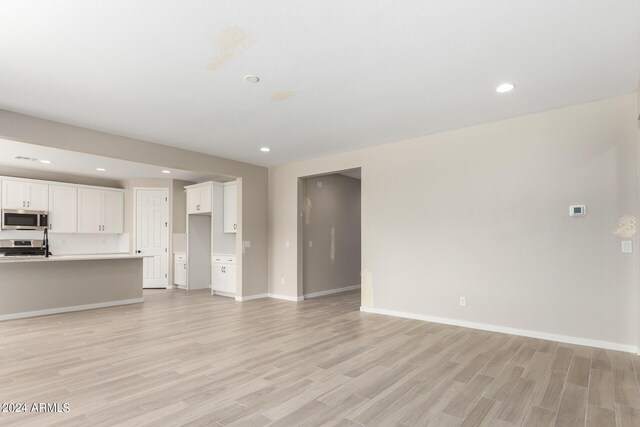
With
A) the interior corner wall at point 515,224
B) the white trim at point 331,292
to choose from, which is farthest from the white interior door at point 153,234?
the interior corner wall at point 515,224

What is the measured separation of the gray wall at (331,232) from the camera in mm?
7078

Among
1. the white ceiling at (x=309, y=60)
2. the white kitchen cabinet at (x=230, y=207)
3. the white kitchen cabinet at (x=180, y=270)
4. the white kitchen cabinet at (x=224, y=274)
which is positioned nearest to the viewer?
the white ceiling at (x=309, y=60)

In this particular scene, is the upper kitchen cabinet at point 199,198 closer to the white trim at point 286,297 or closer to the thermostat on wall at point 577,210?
the white trim at point 286,297

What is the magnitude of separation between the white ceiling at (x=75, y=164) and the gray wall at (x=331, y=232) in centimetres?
239

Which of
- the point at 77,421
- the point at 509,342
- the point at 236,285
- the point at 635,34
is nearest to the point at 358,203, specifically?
the point at 236,285

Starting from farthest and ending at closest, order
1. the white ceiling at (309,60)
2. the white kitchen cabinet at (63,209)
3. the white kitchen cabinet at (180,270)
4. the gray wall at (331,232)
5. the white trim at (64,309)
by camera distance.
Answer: the white kitchen cabinet at (180,270) < the white kitchen cabinet at (63,209) < the gray wall at (331,232) < the white trim at (64,309) < the white ceiling at (309,60)

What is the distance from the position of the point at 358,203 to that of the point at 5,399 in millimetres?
6840

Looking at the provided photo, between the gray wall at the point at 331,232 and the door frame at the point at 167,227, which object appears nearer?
the gray wall at the point at 331,232

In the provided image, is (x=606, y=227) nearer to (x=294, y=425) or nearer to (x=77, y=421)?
(x=294, y=425)

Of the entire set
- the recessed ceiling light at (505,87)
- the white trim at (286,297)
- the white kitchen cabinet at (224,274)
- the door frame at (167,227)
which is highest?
the recessed ceiling light at (505,87)

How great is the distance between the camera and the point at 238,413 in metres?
2.33

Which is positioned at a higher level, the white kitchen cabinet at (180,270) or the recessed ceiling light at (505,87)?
the recessed ceiling light at (505,87)

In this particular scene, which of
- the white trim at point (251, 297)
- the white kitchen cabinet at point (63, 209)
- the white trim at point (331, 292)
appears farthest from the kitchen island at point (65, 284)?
the white trim at point (331, 292)

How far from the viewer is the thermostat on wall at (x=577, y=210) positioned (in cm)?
379
